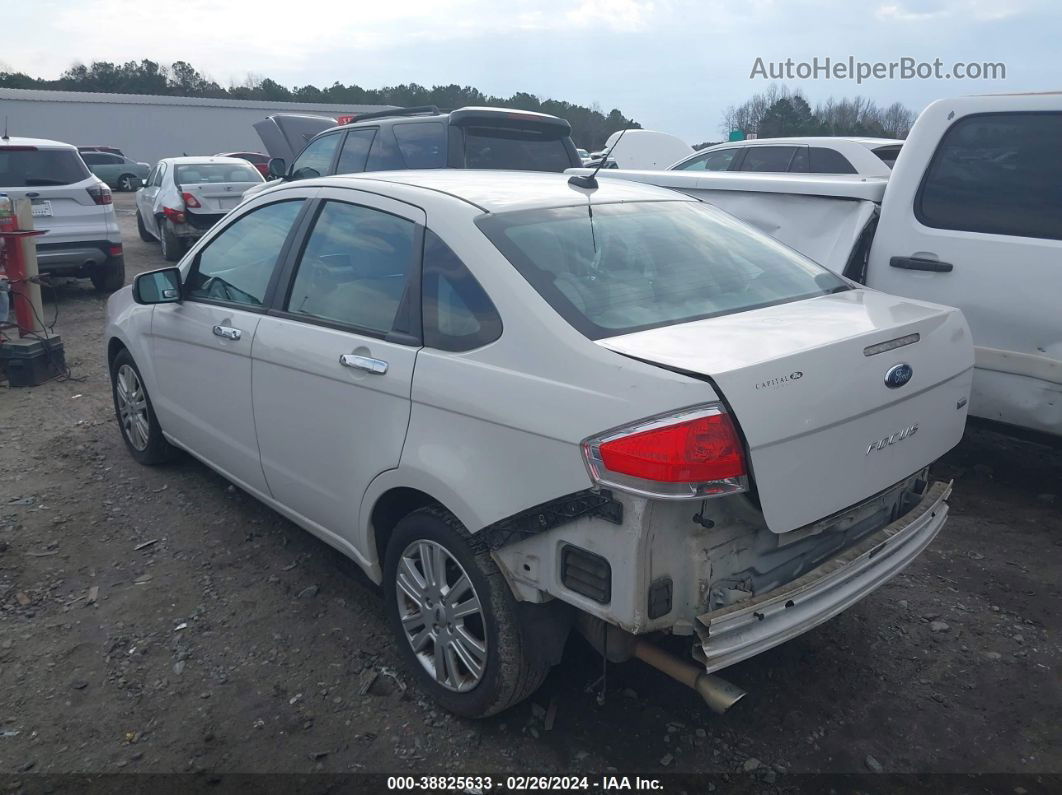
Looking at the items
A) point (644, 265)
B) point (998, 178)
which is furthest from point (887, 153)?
point (644, 265)

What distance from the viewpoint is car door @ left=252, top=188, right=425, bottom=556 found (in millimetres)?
2988

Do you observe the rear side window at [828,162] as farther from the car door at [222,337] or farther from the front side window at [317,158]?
the car door at [222,337]

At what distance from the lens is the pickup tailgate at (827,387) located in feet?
7.55

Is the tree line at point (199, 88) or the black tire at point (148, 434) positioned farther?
the tree line at point (199, 88)

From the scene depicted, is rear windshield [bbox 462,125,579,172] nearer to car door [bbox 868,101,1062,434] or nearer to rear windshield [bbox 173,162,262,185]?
car door [bbox 868,101,1062,434]

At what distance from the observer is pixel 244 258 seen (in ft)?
13.3

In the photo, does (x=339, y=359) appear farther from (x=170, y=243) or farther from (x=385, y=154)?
(x=170, y=243)

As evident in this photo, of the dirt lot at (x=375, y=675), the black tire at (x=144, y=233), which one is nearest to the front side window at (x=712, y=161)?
the dirt lot at (x=375, y=675)

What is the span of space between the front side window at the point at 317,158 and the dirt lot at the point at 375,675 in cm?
552

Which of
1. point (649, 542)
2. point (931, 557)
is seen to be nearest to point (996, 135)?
point (931, 557)

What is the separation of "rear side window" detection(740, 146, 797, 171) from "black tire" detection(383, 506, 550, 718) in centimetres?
912

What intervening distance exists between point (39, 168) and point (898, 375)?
997 centimetres

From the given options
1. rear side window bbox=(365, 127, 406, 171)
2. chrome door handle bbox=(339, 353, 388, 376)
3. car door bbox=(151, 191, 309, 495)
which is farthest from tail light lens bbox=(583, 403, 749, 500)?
rear side window bbox=(365, 127, 406, 171)

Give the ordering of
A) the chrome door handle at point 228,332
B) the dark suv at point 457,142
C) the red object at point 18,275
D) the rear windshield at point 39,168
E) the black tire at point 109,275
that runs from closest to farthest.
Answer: the chrome door handle at point 228,332 < the red object at point 18,275 < the dark suv at point 457,142 < the rear windshield at point 39,168 < the black tire at point 109,275
